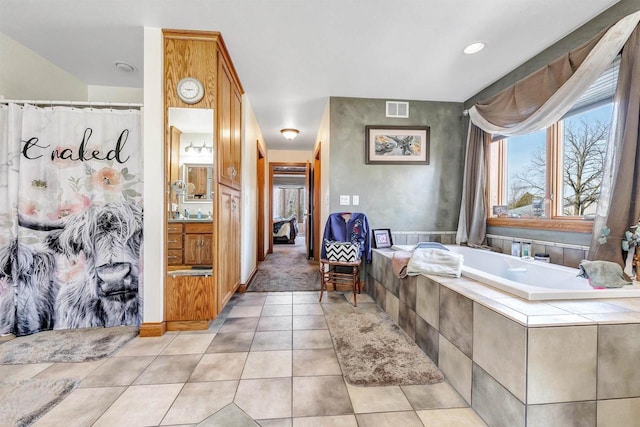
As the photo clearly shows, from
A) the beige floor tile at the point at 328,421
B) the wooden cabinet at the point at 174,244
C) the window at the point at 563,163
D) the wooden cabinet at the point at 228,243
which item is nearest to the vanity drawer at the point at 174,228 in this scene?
the wooden cabinet at the point at 174,244

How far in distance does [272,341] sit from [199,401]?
69cm

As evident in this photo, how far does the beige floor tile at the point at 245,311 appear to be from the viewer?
8.20 ft

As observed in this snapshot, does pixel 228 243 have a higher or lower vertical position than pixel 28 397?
higher

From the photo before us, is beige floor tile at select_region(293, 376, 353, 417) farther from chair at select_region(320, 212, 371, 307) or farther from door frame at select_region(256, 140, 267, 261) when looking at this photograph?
door frame at select_region(256, 140, 267, 261)

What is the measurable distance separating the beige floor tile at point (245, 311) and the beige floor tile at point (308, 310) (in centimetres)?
36

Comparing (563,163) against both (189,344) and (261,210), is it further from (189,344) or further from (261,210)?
(261,210)

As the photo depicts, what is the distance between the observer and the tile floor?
1247mm

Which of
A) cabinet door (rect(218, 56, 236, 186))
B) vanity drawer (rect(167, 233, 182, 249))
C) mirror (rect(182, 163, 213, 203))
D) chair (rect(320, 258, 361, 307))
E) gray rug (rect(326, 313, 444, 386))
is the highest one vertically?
cabinet door (rect(218, 56, 236, 186))

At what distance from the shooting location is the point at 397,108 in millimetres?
3287

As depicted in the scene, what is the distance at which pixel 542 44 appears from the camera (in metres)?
2.19

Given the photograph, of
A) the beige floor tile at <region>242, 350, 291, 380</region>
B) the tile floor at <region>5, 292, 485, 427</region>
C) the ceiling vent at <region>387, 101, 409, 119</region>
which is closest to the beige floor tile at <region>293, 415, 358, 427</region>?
the tile floor at <region>5, 292, 485, 427</region>

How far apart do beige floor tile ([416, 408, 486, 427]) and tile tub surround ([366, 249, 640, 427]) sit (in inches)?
1.6

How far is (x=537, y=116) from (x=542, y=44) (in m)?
0.61

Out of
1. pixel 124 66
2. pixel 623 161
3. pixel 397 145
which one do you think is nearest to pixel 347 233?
pixel 397 145
